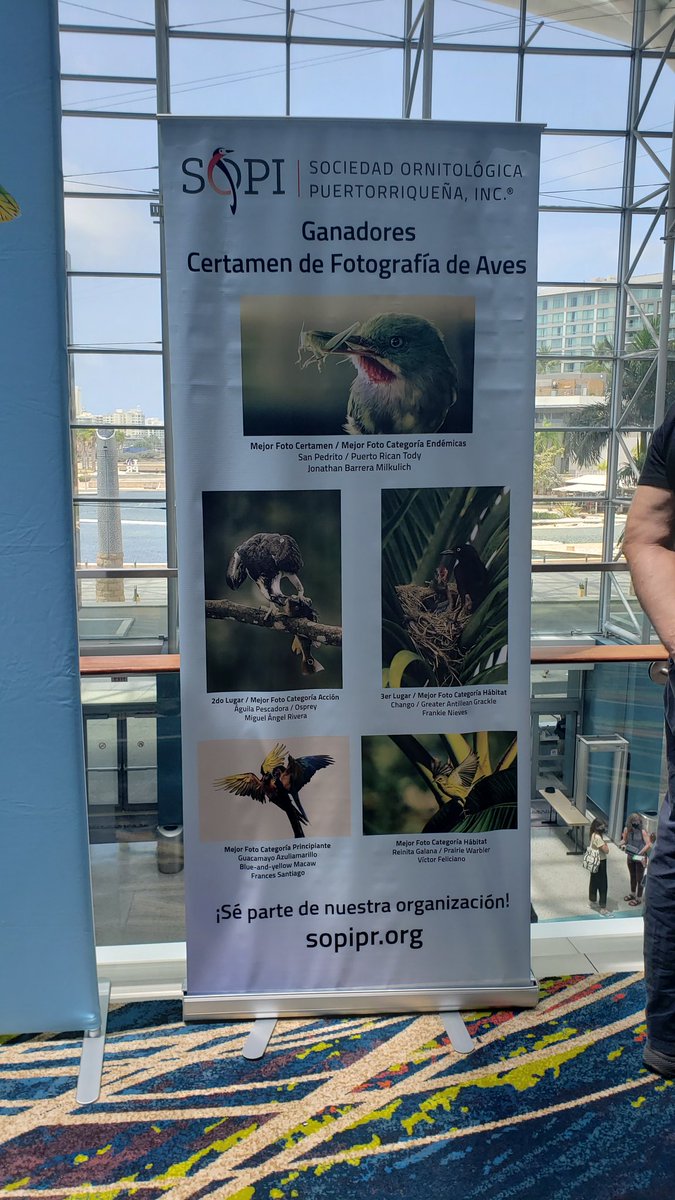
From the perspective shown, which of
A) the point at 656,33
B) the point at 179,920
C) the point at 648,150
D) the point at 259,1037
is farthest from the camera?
the point at 648,150

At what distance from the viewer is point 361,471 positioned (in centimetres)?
174

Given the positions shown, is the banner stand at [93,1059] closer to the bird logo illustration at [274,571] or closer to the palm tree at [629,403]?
the bird logo illustration at [274,571]

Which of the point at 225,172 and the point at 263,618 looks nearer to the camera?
the point at 225,172

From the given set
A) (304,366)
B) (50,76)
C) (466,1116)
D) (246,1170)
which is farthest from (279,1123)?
(50,76)

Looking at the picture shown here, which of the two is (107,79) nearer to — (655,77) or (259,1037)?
(655,77)

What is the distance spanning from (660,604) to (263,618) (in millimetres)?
757

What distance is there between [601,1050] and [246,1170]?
0.76m


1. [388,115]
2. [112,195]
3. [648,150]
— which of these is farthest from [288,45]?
[648,150]

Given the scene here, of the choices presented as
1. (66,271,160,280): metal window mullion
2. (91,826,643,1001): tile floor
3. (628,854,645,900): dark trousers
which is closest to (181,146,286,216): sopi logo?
(91,826,643,1001): tile floor

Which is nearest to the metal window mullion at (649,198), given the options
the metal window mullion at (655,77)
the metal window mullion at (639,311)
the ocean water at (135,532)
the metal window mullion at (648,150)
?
the metal window mullion at (648,150)

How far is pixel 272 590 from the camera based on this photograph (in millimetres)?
1770

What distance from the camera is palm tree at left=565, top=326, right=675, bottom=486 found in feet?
42.9

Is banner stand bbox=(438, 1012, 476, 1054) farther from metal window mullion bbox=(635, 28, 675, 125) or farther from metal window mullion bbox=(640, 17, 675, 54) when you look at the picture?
metal window mullion bbox=(640, 17, 675, 54)

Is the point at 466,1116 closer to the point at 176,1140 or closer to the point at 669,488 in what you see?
the point at 176,1140
